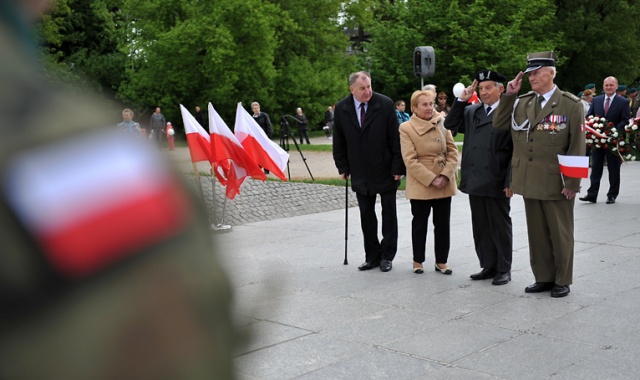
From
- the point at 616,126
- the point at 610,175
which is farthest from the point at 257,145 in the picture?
the point at 616,126

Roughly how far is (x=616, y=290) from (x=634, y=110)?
1296cm

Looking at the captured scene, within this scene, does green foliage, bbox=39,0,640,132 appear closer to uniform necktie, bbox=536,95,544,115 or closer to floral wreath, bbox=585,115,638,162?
floral wreath, bbox=585,115,638,162

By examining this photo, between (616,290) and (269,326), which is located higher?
(269,326)

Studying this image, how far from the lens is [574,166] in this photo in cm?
Answer: 646

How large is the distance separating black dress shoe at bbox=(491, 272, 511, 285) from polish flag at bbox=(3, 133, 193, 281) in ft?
22.9

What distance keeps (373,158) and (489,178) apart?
1353 millimetres

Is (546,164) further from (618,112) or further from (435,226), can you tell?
(618,112)

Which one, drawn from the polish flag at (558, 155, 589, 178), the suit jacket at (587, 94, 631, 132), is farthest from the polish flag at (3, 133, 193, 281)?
the suit jacket at (587, 94, 631, 132)

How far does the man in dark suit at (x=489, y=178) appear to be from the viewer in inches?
287

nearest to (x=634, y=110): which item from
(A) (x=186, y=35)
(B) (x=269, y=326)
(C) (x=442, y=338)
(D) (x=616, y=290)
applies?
(D) (x=616, y=290)

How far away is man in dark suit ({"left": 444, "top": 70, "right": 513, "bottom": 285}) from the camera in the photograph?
7297 mm

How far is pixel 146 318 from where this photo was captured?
532 mm

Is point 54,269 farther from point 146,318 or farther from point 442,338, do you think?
point 442,338

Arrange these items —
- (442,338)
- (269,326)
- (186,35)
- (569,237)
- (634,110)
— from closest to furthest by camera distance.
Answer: (269,326), (442,338), (569,237), (634,110), (186,35)
